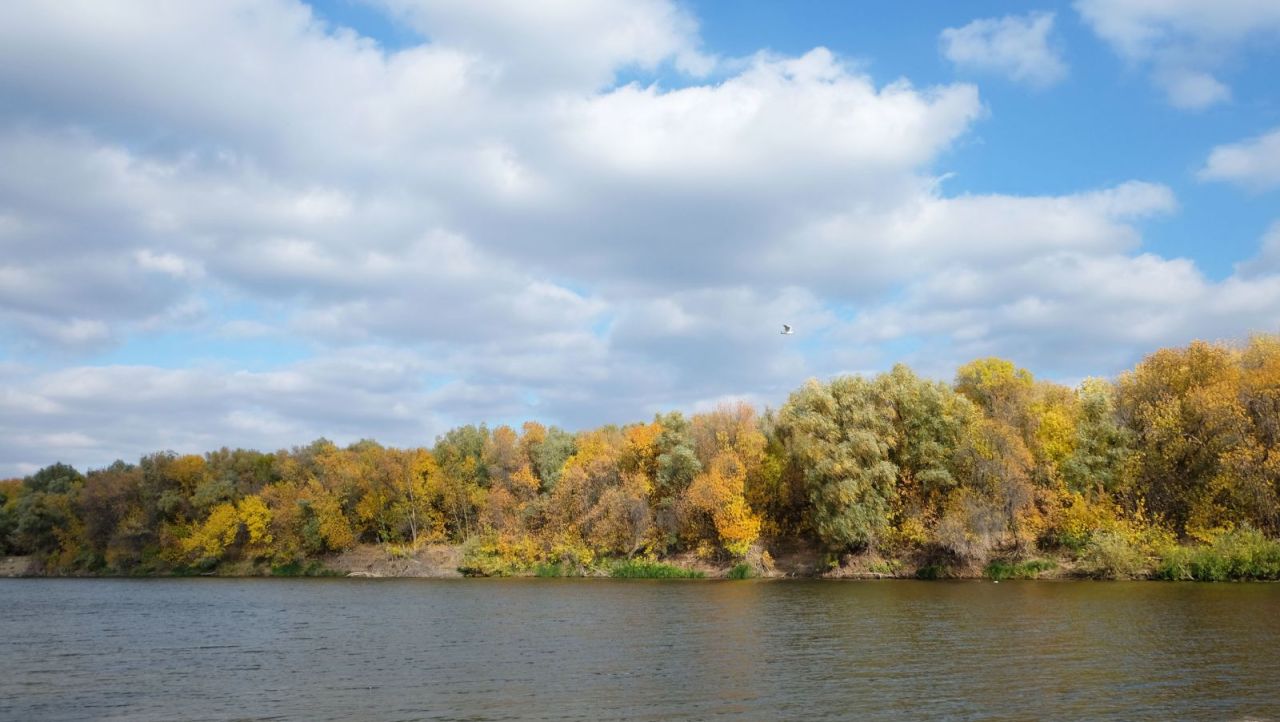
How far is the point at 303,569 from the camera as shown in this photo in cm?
12519

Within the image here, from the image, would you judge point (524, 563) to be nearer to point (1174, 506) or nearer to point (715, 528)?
point (715, 528)

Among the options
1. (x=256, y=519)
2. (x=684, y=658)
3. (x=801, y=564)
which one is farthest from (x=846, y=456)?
(x=256, y=519)

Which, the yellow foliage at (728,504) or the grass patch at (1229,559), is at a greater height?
the yellow foliage at (728,504)

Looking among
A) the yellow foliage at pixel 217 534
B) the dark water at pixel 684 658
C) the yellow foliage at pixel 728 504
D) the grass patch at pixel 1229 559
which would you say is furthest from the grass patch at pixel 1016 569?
the yellow foliage at pixel 217 534

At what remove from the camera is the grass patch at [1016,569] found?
255 feet

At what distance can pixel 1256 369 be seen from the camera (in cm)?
7244

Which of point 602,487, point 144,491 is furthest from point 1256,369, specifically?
point 144,491

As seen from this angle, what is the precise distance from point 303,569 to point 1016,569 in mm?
99525

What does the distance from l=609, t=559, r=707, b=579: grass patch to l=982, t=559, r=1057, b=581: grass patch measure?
102 feet

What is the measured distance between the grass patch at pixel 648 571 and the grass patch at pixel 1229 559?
1835 inches

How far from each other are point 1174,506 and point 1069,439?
10.6 m

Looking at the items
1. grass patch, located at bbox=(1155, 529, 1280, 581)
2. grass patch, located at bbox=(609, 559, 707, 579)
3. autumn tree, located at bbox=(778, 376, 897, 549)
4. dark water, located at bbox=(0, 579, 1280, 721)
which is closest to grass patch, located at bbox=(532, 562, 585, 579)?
grass patch, located at bbox=(609, 559, 707, 579)

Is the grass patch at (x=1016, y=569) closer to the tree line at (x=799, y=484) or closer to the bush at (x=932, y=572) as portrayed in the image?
the tree line at (x=799, y=484)

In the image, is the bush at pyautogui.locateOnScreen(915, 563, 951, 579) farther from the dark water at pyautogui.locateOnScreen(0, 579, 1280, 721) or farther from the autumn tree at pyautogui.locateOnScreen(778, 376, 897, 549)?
the dark water at pyautogui.locateOnScreen(0, 579, 1280, 721)
